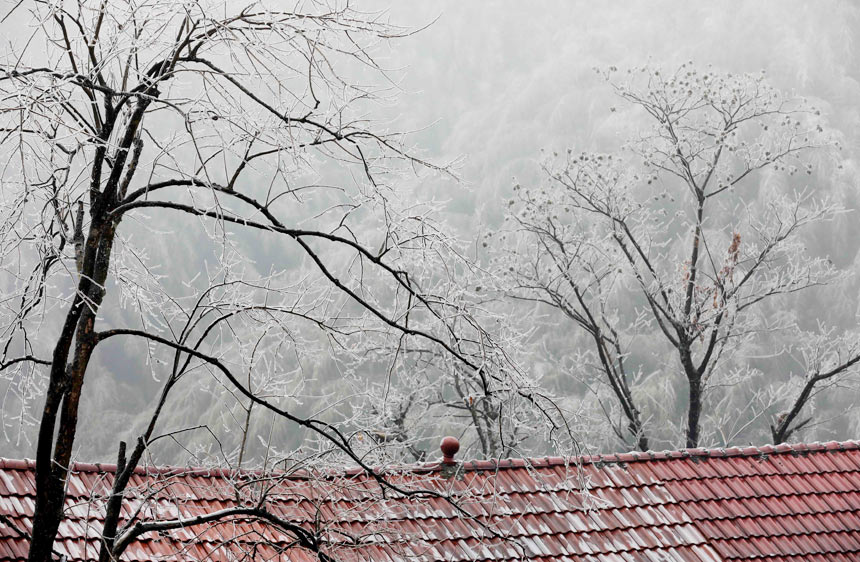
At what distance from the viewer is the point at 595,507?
631 cm

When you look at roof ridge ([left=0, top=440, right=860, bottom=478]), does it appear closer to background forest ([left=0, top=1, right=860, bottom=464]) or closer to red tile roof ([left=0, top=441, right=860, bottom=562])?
red tile roof ([left=0, top=441, right=860, bottom=562])

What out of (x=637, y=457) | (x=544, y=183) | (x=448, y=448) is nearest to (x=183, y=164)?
(x=448, y=448)

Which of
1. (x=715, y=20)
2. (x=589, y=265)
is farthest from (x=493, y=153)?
(x=589, y=265)

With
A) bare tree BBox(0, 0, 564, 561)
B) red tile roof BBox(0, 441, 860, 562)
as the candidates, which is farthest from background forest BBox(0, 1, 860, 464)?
bare tree BBox(0, 0, 564, 561)

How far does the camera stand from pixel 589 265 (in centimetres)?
1530

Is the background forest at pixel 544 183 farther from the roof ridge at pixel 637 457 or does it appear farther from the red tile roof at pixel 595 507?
the red tile roof at pixel 595 507

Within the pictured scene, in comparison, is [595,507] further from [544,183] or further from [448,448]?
[544,183]

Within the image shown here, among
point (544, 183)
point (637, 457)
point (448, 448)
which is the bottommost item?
point (637, 457)

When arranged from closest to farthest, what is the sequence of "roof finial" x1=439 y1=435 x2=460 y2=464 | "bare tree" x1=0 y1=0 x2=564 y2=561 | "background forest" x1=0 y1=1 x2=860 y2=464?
"bare tree" x1=0 y1=0 x2=564 y2=561
"roof finial" x1=439 y1=435 x2=460 y2=464
"background forest" x1=0 y1=1 x2=860 y2=464

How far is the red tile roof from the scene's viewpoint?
5824 millimetres

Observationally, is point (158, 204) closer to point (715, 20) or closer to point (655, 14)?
point (715, 20)

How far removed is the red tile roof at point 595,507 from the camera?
19.1ft

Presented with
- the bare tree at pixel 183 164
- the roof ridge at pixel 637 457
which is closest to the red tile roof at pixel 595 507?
the roof ridge at pixel 637 457

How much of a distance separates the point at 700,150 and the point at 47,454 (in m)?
12.8
